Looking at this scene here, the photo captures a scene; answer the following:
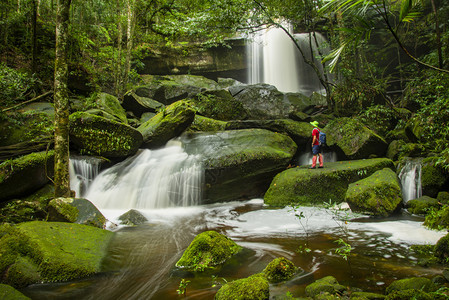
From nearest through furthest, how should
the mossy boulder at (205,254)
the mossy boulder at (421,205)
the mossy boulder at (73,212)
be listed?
1. the mossy boulder at (205,254)
2. the mossy boulder at (73,212)
3. the mossy boulder at (421,205)

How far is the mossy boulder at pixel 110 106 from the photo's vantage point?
11.2m

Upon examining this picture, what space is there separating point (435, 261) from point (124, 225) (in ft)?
20.2

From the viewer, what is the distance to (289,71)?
68.2 feet

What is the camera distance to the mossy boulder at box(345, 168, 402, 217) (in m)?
6.68

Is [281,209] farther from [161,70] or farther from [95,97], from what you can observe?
[161,70]

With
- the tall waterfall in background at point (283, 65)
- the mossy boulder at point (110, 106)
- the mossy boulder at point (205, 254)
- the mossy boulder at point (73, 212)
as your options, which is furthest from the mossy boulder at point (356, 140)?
the tall waterfall in background at point (283, 65)

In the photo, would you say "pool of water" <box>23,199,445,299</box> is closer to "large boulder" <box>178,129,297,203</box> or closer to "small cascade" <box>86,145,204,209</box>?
"small cascade" <box>86,145,204,209</box>

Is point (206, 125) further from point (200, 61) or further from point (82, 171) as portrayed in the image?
point (200, 61)

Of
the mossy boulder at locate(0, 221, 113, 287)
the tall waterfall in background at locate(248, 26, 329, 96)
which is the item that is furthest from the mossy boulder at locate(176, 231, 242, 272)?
the tall waterfall in background at locate(248, 26, 329, 96)

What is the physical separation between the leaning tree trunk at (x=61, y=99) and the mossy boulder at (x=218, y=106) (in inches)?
351

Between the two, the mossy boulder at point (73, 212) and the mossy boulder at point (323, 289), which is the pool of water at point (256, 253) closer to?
the mossy boulder at point (323, 289)

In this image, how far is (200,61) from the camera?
21141mm

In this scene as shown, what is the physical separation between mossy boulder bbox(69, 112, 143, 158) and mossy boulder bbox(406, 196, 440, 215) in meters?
9.17

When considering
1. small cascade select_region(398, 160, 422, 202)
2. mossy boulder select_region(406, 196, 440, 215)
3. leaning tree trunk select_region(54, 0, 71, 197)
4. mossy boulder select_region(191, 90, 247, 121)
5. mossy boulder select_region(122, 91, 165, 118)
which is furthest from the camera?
mossy boulder select_region(191, 90, 247, 121)
